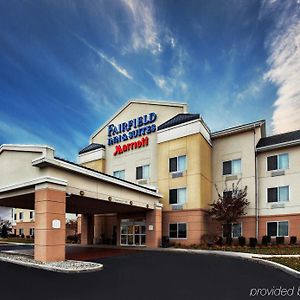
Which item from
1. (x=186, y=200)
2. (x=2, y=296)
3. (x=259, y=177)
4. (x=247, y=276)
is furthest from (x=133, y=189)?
(x=2, y=296)

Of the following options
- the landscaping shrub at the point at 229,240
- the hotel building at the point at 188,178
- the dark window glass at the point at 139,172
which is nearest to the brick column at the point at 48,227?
the hotel building at the point at 188,178

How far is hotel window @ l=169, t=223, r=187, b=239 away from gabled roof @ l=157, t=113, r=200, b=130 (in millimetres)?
9462

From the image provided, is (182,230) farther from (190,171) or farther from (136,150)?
(136,150)

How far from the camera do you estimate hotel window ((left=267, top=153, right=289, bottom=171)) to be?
2825 cm

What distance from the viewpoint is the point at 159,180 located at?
1235 inches

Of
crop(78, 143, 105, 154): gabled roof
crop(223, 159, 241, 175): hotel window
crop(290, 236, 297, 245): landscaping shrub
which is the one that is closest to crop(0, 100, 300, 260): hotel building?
crop(223, 159, 241, 175): hotel window

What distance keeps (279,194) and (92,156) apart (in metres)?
20.6

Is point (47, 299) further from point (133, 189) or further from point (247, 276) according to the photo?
point (133, 189)

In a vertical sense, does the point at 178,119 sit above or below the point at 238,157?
above

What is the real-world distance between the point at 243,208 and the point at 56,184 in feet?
59.8

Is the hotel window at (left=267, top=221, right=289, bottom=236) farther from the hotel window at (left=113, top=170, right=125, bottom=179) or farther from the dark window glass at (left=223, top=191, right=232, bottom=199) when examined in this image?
the hotel window at (left=113, top=170, right=125, bottom=179)

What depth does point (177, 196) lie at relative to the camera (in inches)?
1172

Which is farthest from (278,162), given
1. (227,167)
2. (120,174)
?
(120,174)

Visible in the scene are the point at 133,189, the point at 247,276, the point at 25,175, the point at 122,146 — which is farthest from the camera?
the point at 122,146
